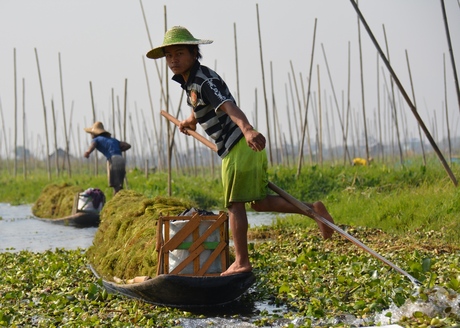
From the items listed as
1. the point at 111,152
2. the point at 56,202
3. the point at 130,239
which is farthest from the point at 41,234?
the point at 130,239

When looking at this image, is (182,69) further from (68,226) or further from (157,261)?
(68,226)

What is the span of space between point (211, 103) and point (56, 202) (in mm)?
9797

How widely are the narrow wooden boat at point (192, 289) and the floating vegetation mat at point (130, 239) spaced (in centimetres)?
39

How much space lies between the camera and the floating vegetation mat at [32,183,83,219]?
12.9m

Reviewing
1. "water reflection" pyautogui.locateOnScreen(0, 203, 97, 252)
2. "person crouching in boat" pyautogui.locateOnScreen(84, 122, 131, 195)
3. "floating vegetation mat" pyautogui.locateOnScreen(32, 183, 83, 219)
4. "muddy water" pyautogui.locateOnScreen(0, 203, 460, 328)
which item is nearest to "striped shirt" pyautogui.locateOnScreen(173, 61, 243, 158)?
"muddy water" pyautogui.locateOnScreen(0, 203, 460, 328)

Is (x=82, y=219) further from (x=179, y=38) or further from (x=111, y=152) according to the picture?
(x=179, y=38)

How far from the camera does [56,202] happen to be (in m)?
13.6

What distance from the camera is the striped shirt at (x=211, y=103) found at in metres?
4.37

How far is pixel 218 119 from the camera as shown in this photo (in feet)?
14.8

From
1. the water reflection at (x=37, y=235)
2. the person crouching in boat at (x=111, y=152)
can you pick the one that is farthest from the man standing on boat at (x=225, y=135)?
the person crouching in boat at (x=111, y=152)

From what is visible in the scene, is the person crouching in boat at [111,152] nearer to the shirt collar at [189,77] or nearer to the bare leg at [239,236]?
the shirt collar at [189,77]

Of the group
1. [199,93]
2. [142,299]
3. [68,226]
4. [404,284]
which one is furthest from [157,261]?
[68,226]

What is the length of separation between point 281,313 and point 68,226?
8.14 metres

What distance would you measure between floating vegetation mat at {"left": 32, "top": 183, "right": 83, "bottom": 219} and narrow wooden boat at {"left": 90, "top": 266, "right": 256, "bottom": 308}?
326 inches
